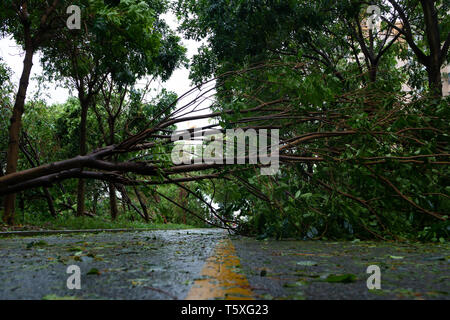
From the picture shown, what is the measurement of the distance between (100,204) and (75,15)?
1491cm

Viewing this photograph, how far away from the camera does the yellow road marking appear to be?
6.75 feet

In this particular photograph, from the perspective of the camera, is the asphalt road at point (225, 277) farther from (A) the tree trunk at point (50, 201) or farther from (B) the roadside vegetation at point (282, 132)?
(A) the tree trunk at point (50, 201)

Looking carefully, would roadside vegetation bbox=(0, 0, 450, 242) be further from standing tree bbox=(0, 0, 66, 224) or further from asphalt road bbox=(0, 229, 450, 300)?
asphalt road bbox=(0, 229, 450, 300)

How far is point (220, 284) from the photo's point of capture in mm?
2393

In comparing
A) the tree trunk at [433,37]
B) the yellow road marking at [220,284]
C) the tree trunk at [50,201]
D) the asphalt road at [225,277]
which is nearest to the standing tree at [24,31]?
the tree trunk at [50,201]

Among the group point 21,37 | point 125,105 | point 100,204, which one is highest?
point 21,37

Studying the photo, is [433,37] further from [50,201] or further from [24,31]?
[50,201]

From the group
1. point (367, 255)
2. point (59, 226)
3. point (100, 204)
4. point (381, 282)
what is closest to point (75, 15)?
point (59, 226)

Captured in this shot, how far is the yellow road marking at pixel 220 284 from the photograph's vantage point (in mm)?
2059

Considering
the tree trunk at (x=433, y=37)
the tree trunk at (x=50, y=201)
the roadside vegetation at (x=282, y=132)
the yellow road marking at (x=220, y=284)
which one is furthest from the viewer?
the tree trunk at (x=50, y=201)

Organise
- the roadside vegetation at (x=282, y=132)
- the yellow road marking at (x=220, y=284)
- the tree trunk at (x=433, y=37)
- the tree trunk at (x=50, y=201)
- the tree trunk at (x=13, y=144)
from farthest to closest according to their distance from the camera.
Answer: the tree trunk at (x=50, y=201)
the tree trunk at (x=433, y=37)
the tree trunk at (x=13, y=144)
the roadside vegetation at (x=282, y=132)
the yellow road marking at (x=220, y=284)

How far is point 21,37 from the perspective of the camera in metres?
12.3

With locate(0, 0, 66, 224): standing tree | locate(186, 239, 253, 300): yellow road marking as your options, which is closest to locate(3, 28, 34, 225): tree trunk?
locate(0, 0, 66, 224): standing tree
